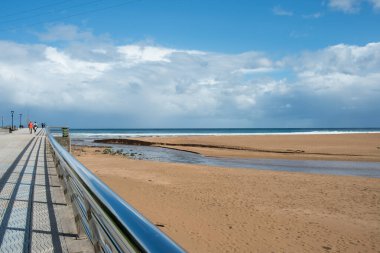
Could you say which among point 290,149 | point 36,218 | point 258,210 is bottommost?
point 258,210

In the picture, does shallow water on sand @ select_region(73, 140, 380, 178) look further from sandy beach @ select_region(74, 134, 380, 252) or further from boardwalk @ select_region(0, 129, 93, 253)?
boardwalk @ select_region(0, 129, 93, 253)

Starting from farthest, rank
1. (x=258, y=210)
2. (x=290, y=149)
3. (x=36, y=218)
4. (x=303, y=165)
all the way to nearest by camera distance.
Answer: (x=290, y=149)
(x=303, y=165)
(x=258, y=210)
(x=36, y=218)

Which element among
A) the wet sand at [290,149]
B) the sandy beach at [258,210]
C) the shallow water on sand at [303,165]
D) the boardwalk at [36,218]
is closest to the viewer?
the boardwalk at [36,218]

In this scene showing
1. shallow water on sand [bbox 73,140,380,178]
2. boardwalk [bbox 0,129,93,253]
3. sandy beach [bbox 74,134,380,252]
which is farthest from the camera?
shallow water on sand [bbox 73,140,380,178]

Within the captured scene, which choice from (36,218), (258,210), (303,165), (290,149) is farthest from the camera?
(290,149)

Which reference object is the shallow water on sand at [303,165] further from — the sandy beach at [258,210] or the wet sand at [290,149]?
the sandy beach at [258,210]

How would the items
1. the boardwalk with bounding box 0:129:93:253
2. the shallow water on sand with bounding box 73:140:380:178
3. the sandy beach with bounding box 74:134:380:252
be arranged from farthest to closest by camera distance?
1. the shallow water on sand with bounding box 73:140:380:178
2. the sandy beach with bounding box 74:134:380:252
3. the boardwalk with bounding box 0:129:93:253

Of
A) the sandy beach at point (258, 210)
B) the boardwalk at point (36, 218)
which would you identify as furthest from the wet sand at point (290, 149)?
the boardwalk at point (36, 218)

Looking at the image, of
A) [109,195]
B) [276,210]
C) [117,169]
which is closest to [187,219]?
[276,210]

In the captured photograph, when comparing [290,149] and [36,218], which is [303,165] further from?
[36,218]

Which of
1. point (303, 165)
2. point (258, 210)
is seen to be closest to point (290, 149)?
point (303, 165)

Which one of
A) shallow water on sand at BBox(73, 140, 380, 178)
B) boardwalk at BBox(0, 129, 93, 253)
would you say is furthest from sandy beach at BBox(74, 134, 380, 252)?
shallow water on sand at BBox(73, 140, 380, 178)

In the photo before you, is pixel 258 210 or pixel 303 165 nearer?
pixel 258 210

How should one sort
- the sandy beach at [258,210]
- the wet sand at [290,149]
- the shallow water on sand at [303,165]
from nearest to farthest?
1. the sandy beach at [258,210]
2. the shallow water on sand at [303,165]
3. the wet sand at [290,149]
